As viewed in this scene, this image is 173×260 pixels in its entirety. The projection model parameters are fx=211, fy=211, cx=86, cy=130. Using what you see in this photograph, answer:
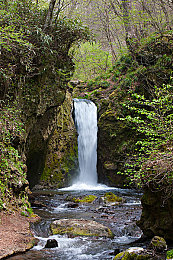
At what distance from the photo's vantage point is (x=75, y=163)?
1411 centimetres

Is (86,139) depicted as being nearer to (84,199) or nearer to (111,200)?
(84,199)

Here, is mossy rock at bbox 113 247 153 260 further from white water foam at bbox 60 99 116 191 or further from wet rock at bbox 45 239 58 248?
white water foam at bbox 60 99 116 191

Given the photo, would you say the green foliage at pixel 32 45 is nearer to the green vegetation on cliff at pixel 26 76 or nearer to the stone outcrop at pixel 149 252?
the green vegetation on cliff at pixel 26 76

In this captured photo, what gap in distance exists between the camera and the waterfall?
46.8 ft

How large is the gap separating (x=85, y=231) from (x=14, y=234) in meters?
1.66

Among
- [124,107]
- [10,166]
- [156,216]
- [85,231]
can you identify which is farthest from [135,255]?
[124,107]

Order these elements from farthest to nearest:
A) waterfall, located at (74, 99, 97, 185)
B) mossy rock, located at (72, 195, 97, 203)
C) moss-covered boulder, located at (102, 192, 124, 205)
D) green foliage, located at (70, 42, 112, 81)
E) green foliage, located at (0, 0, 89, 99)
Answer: green foliage, located at (70, 42, 112, 81), waterfall, located at (74, 99, 97, 185), mossy rock, located at (72, 195, 97, 203), moss-covered boulder, located at (102, 192, 124, 205), green foliage, located at (0, 0, 89, 99)

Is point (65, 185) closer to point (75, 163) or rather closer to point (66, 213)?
point (75, 163)

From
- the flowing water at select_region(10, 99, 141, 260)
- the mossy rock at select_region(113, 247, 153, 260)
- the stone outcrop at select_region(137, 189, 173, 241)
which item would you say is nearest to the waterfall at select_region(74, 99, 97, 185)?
the flowing water at select_region(10, 99, 141, 260)

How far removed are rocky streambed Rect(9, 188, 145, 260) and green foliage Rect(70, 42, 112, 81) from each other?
13892 mm

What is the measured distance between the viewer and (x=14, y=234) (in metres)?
4.18

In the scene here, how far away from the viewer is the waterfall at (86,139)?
14271 mm

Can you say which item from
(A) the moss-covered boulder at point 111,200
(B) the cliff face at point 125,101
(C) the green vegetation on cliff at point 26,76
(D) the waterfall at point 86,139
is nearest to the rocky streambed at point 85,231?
(A) the moss-covered boulder at point 111,200

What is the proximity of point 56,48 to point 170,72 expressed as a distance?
6.93 meters
